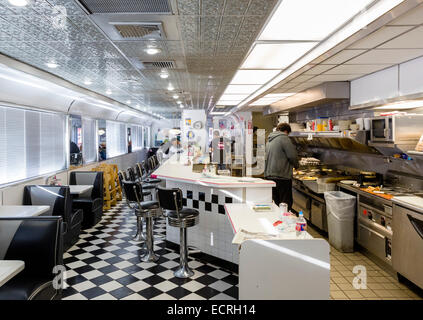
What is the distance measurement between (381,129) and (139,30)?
11.2 ft

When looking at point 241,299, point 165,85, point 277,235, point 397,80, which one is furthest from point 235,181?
point 165,85

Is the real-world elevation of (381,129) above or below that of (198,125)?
below

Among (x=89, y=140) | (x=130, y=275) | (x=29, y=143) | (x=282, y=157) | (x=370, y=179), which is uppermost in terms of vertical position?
(x=89, y=140)

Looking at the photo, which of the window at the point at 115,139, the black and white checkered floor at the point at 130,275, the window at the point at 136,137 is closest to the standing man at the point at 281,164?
the black and white checkered floor at the point at 130,275

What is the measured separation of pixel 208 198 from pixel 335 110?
3.57 metres

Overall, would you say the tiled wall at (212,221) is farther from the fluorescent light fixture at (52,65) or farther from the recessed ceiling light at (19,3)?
the recessed ceiling light at (19,3)

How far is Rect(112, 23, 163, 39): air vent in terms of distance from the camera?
2.94 m

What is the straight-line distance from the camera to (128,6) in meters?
2.51

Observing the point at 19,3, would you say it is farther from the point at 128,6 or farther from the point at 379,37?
the point at 379,37

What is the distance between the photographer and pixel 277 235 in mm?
2508

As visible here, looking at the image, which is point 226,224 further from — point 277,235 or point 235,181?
point 277,235

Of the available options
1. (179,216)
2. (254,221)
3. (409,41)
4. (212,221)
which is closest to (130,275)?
(179,216)

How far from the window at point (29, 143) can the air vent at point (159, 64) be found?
8.27 ft

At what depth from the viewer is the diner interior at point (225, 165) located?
2572 millimetres
